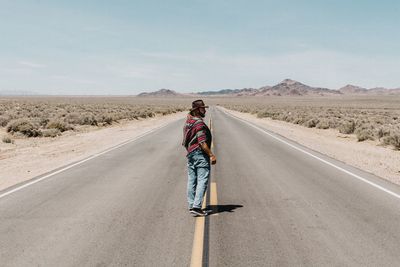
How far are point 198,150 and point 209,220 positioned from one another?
3.88 ft

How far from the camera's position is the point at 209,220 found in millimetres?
6105

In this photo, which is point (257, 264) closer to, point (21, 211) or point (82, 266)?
point (82, 266)

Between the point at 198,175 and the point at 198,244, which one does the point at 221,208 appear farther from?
the point at 198,244

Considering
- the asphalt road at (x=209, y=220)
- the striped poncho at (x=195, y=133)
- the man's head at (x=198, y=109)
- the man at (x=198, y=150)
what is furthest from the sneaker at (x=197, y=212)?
the man's head at (x=198, y=109)

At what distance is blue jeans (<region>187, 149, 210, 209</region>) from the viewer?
6.34 m

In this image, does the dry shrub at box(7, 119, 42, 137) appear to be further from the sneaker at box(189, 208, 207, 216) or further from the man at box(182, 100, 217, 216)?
the sneaker at box(189, 208, 207, 216)

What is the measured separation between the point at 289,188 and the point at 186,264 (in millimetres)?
4664

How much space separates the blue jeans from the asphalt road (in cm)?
37

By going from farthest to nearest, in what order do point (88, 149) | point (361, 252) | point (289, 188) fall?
point (88, 149) → point (289, 188) → point (361, 252)

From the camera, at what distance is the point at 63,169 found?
36.7 ft

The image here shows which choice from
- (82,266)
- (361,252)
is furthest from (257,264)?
(82,266)

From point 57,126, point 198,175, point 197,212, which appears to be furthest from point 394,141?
point 57,126

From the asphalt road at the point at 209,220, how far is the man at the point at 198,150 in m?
0.37

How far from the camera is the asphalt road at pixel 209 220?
15.3 ft
